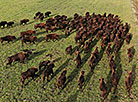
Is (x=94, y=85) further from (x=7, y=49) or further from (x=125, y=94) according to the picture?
(x=7, y=49)

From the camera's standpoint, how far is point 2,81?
6.80 metres

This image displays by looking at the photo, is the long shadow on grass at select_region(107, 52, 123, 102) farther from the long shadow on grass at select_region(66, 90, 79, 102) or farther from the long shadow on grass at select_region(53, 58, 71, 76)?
the long shadow on grass at select_region(53, 58, 71, 76)

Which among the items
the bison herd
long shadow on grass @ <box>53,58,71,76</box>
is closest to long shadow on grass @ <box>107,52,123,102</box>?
the bison herd

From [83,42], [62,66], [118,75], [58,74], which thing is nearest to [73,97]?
[58,74]

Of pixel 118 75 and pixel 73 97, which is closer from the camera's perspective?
pixel 73 97

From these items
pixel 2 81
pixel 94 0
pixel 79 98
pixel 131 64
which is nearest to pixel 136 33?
pixel 131 64

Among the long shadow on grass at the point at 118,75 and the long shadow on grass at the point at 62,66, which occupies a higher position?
the long shadow on grass at the point at 62,66

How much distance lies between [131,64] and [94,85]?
310 centimetres

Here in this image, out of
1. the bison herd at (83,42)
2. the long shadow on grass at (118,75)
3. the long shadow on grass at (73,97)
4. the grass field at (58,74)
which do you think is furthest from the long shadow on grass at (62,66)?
the long shadow on grass at (118,75)

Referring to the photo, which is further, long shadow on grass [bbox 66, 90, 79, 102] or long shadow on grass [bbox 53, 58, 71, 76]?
long shadow on grass [bbox 53, 58, 71, 76]

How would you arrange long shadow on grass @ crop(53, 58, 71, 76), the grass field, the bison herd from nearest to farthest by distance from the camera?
the grass field < the bison herd < long shadow on grass @ crop(53, 58, 71, 76)

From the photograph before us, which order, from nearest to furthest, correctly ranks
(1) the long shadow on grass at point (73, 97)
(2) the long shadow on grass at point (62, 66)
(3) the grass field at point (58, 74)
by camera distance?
(1) the long shadow on grass at point (73, 97), (3) the grass field at point (58, 74), (2) the long shadow on grass at point (62, 66)

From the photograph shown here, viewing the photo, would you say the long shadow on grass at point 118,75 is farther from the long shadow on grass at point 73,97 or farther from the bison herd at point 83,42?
the long shadow on grass at point 73,97

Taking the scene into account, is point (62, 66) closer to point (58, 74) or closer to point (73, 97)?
point (58, 74)
